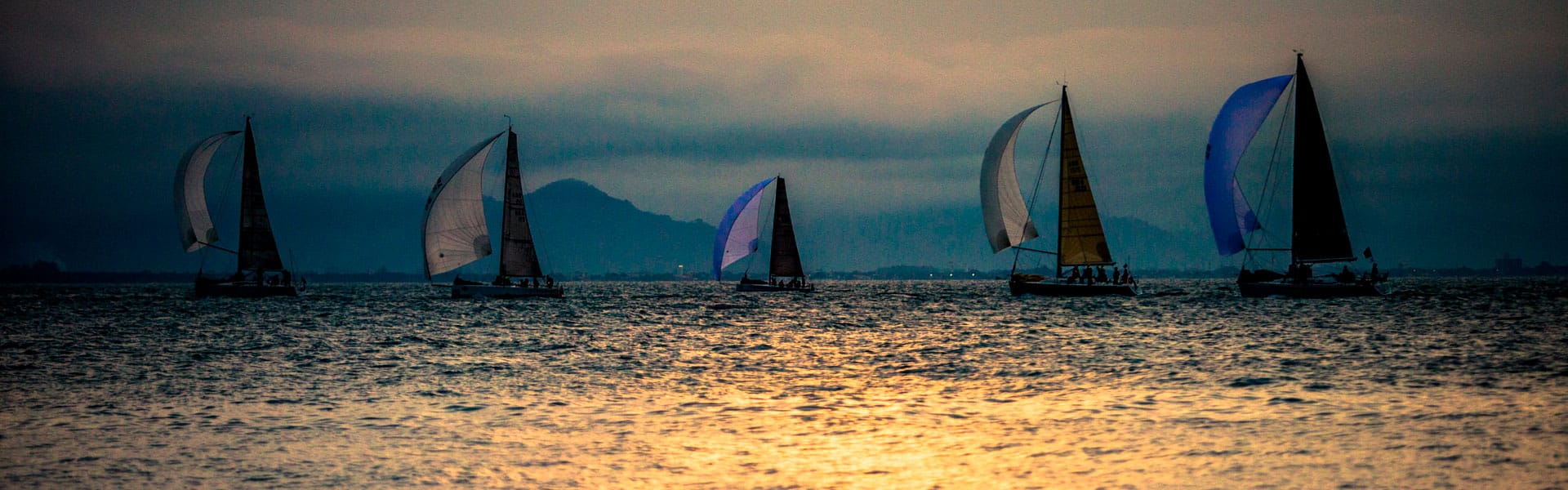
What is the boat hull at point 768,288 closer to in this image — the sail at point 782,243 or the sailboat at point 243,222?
the sail at point 782,243

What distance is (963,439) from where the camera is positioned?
51.7 ft

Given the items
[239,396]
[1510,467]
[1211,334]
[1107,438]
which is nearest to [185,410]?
[239,396]

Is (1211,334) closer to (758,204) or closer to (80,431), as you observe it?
(80,431)

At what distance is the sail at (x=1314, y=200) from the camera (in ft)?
197

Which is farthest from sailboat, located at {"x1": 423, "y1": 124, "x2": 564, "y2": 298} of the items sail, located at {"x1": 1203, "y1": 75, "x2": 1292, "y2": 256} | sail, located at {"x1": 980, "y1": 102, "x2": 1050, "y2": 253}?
sail, located at {"x1": 1203, "y1": 75, "x2": 1292, "y2": 256}

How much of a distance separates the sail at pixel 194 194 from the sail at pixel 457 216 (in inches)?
815

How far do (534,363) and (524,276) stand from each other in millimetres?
44999

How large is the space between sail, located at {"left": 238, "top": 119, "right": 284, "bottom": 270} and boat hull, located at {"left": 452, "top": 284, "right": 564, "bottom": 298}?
13.7 metres

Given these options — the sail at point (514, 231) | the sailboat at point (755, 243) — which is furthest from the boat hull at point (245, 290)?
the sailboat at point (755, 243)

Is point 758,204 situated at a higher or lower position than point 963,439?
higher

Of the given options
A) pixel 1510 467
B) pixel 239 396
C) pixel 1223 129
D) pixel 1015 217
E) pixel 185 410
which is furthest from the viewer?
pixel 1015 217

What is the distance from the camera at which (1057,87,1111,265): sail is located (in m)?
66.6

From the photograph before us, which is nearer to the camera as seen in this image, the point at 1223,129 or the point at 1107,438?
the point at 1107,438

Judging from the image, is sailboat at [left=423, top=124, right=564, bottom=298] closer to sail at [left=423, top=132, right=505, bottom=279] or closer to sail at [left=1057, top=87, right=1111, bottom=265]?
sail at [left=423, top=132, right=505, bottom=279]
